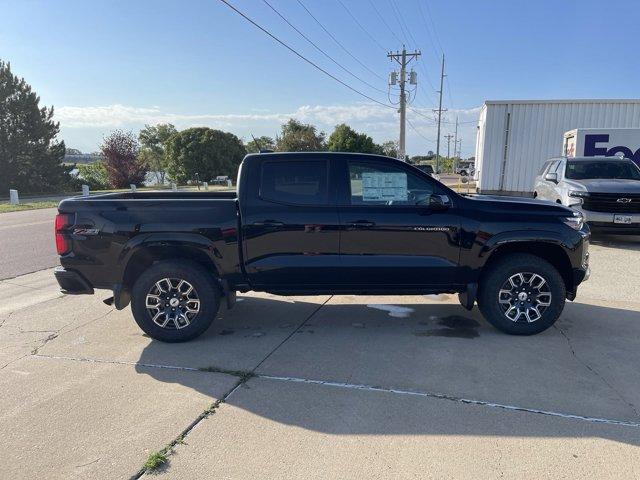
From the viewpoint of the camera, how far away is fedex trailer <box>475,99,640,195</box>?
17.0 metres

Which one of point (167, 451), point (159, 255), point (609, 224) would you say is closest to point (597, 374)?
point (167, 451)

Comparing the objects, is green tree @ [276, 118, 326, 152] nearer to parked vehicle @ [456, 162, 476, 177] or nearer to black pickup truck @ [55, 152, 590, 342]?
parked vehicle @ [456, 162, 476, 177]

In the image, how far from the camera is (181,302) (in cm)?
469

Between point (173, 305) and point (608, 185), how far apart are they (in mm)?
9131

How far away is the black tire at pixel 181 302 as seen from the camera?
4.62 meters

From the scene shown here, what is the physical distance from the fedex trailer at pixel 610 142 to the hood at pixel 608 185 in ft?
13.9

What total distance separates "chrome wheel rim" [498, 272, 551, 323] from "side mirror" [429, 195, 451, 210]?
3.38ft

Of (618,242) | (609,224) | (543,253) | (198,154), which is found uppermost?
(198,154)

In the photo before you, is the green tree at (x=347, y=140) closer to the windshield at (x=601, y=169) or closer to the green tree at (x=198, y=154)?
the green tree at (x=198, y=154)

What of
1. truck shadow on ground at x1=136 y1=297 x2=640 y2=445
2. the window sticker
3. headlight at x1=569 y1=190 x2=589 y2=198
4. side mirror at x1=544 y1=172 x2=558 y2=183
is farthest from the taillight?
side mirror at x1=544 y1=172 x2=558 y2=183

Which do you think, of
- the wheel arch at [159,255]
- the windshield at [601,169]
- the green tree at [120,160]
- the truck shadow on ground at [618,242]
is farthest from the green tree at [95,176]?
the wheel arch at [159,255]

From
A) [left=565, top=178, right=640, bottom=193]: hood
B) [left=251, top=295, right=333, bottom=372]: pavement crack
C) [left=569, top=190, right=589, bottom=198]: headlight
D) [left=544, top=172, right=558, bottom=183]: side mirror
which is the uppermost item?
[left=544, top=172, right=558, bottom=183]: side mirror

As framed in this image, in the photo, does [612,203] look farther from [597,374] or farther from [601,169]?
[597,374]

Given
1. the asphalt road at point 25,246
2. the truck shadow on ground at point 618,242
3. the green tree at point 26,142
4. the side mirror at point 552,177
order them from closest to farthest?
the asphalt road at point 25,246
the truck shadow on ground at point 618,242
the side mirror at point 552,177
the green tree at point 26,142
